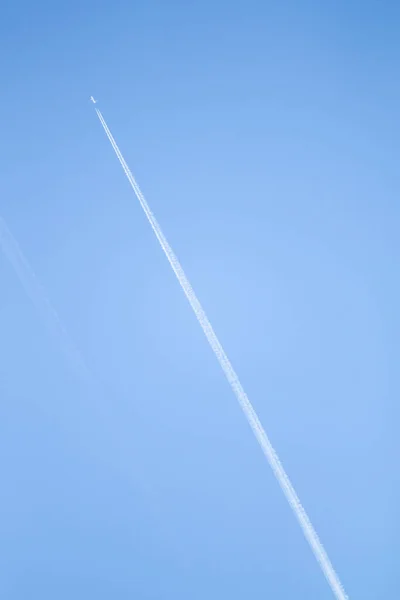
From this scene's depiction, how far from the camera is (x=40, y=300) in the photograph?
2518 millimetres

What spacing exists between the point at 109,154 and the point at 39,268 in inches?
20.1

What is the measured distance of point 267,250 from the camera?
2.57 m

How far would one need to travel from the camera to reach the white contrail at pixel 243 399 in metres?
2.54

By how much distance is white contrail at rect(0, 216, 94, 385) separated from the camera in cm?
251

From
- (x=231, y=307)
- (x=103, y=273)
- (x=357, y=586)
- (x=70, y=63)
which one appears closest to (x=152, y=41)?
(x=70, y=63)

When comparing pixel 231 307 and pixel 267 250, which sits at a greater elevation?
pixel 267 250

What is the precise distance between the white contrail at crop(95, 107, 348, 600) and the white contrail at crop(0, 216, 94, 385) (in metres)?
0.48

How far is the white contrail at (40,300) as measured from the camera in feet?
8.24

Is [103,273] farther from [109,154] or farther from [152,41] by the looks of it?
[152,41]

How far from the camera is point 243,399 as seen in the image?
100 inches

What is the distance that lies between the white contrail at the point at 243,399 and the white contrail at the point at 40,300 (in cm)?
48

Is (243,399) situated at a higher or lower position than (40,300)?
lower

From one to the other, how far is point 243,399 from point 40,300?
86cm

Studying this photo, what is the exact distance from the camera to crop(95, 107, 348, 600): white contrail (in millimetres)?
2541
